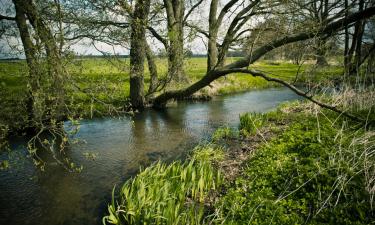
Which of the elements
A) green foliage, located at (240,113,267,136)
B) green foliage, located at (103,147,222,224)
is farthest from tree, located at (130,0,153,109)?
green foliage, located at (103,147,222,224)

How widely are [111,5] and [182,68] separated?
5717 millimetres

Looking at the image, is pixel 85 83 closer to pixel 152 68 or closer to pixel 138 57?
pixel 138 57

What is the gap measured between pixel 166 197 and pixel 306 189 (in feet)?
9.39

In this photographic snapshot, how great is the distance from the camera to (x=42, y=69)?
7.33 metres

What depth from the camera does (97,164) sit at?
10016 mm

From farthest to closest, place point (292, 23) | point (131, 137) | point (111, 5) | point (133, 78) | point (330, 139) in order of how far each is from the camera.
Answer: point (133, 78) < point (292, 23) < point (131, 137) < point (111, 5) < point (330, 139)

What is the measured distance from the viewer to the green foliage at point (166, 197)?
5.68 m

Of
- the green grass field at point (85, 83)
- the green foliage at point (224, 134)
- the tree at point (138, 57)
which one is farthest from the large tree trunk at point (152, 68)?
the green foliage at point (224, 134)

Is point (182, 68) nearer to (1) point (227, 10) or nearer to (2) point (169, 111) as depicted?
(2) point (169, 111)

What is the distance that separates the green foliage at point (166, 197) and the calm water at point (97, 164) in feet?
3.35

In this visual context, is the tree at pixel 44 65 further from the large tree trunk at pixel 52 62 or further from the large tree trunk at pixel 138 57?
the large tree trunk at pixel 138 57

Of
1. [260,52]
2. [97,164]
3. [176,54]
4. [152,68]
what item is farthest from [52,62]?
[152,68]

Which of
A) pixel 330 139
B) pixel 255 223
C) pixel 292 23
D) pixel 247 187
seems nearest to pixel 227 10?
pixel 292 23

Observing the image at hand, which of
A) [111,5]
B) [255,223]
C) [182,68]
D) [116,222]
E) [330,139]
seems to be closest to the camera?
[255,223]
